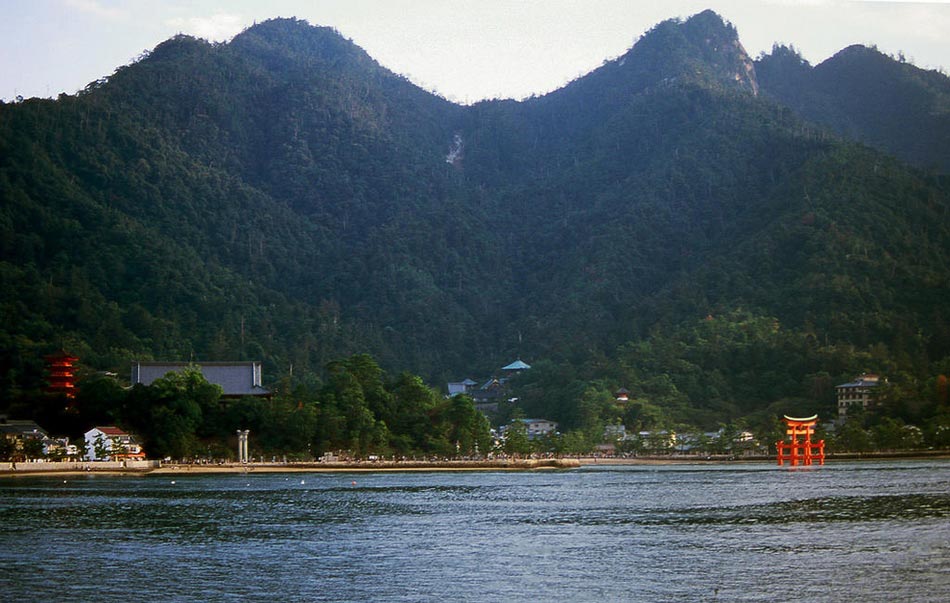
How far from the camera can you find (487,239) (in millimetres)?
169875

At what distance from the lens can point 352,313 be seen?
143125mm

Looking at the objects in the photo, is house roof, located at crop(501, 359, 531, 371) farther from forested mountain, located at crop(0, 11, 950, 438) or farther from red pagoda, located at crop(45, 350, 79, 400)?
red pagoda, located at crop(45, 350, 79, 400)

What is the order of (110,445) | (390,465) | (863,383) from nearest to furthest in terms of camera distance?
(110,445) < (390,465) < (863,383)

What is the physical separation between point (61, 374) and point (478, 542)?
2138 inches

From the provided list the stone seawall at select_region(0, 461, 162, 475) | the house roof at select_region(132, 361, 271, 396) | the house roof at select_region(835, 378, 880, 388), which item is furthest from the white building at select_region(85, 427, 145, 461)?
the house roof at select_region(835, 378, 880, 388)

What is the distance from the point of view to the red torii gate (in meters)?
92.6

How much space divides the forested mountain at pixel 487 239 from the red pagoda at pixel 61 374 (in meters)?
1.34

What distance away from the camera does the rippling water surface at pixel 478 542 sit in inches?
1145

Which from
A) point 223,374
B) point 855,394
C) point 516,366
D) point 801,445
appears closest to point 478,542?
point 223,374

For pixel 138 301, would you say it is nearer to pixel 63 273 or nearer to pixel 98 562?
pixel 63 273

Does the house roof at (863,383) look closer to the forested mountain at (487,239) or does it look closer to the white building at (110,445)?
the forested mountain at (487,239)

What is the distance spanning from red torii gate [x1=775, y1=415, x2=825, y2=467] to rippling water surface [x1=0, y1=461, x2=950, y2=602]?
28213 mm

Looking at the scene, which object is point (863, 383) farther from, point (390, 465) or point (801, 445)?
point (390, 465)

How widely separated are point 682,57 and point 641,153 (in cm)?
3271
